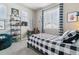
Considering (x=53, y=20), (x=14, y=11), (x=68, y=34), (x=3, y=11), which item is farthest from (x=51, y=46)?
(x=3, y=11)

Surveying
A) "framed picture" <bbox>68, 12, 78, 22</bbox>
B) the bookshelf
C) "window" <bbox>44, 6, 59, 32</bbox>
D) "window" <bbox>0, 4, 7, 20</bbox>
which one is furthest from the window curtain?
"window" <bbox>0, 4, 7, 20</bbox>

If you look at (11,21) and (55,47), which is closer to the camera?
(55,47)

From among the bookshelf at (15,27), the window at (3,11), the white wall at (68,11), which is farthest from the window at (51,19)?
the window at (3,11)

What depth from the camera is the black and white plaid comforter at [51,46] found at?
1643 millimetres

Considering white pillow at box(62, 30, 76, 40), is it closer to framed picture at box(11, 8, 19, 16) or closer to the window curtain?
the window curtain

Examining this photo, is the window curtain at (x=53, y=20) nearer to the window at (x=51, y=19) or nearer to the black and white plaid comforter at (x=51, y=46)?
the window at (x=51, y=19)

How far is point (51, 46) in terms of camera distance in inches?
73.8

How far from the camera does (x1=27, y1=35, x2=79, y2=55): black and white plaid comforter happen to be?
5.39 ft

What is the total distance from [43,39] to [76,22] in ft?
2.42

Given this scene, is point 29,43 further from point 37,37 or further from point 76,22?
point 76,22

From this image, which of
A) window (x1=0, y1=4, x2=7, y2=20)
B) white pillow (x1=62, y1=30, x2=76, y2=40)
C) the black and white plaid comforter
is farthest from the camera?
window (x1=0, y1=4, x2=7, y2=20)

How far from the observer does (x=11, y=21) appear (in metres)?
1.99
